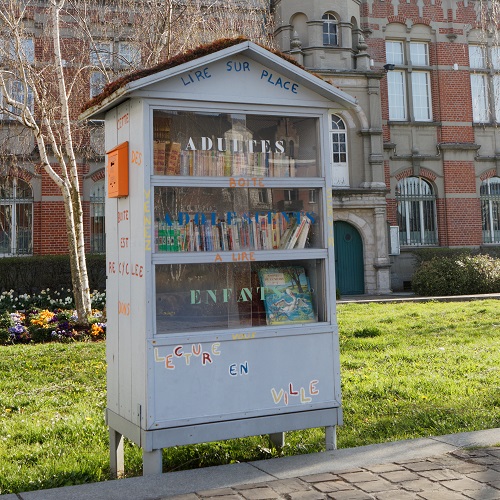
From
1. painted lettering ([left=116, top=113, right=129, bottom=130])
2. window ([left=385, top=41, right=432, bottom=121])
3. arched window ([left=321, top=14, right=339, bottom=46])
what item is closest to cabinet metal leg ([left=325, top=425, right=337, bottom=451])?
painted lettering ([left=116, top=113, right=129, bottom=130])

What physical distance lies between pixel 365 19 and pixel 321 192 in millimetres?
20411

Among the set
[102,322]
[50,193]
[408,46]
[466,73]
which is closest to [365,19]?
[408,46]

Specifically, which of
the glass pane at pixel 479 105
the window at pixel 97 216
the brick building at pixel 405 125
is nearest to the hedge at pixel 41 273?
the window at pixel 97 216

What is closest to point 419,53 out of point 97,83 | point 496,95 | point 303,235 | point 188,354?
point 496,95

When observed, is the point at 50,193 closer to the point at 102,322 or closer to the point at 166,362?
the point at 102,322

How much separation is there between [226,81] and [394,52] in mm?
20961

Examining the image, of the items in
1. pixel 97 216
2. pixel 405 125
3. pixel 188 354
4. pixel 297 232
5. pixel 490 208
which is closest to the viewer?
pixel 188 354

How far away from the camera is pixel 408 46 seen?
80.1 ft

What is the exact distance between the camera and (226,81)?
200 inches

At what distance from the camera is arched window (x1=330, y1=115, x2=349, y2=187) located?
71.7 feet

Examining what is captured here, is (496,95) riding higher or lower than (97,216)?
higher

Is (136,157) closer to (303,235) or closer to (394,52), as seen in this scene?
(303,235)

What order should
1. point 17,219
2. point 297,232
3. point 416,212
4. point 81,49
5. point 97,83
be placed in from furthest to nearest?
1. point 416,212
2. point 17,219
3. point 81,49
4. point 97,83
5. point 297,232

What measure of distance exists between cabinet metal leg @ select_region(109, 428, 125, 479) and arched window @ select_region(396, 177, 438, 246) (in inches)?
781
